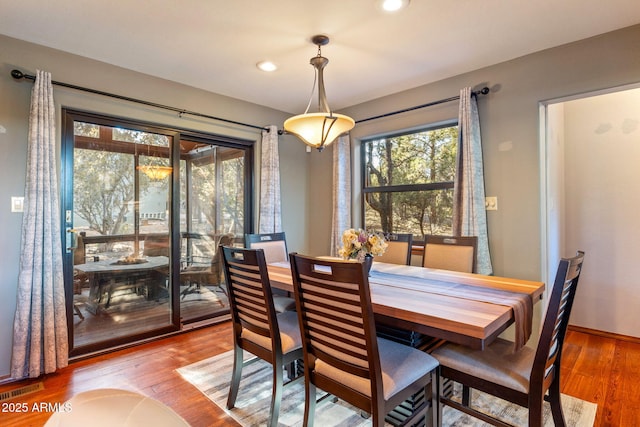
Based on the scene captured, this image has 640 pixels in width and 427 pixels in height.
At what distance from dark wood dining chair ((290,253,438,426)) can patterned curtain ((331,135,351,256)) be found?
2364 mm

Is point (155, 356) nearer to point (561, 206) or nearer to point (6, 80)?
point (6, 80)

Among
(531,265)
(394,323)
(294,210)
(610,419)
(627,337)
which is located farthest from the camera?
(294,210)

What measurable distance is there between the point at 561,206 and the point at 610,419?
2179 millimetres

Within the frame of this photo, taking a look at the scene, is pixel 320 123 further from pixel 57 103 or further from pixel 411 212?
pixel 57 103

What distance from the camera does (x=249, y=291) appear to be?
1.89 metres

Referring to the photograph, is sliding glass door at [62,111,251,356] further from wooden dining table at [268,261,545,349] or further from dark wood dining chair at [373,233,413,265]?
dark wood dining chair at [373,233,413,265]

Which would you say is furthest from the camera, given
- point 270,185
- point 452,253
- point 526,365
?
point 270,185

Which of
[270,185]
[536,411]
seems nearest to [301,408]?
[536,411]

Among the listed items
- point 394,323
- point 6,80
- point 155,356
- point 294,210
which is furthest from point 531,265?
point 6,80

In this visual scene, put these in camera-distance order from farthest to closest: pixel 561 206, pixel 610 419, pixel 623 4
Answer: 1. pixel 561 206
2. pixel 623 4
3. pixel 610 419

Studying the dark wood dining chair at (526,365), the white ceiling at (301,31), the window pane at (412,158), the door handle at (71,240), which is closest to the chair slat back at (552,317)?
the dark wood dining chair at (526,365)

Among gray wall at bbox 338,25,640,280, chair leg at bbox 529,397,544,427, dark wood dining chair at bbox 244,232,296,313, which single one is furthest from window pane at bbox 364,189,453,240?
chair leg at bbox 529,397,544,427

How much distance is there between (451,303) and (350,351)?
56 centimetres

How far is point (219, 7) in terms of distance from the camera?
211 centimetres
